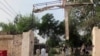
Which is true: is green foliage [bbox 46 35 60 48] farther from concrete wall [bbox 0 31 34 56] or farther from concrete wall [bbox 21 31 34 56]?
concrete wall [bbox 21 31 34 56]

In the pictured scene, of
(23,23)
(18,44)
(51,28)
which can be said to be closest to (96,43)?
(18,44)

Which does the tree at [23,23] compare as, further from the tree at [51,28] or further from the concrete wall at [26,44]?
the concrete wall at [26,44]

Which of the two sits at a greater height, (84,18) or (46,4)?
(46,4)

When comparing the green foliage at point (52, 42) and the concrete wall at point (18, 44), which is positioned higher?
the concrete wall at point (18, 44)

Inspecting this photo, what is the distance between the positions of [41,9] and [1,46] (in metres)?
13.0

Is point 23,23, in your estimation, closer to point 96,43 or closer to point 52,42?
point 52,42

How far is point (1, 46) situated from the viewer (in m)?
16.6

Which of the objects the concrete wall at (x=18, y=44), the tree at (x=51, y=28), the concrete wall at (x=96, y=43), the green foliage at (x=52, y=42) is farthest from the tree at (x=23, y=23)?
the concrete wall at (x=96, y=43)

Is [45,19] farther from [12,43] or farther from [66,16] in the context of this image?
[12,43]

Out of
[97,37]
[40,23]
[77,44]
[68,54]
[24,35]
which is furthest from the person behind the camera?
[40,23]

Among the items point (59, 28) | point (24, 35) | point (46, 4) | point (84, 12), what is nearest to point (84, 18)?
point (84, 12)

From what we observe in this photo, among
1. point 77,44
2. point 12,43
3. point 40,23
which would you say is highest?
point 12,43

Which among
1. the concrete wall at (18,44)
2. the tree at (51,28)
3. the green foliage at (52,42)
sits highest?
the concrete wall at (18,44)

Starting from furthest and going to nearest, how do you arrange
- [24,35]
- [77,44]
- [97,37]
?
[77,44], [24,35], [97,37]
